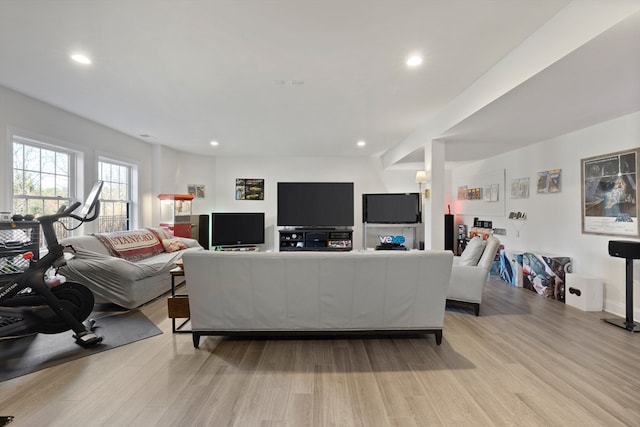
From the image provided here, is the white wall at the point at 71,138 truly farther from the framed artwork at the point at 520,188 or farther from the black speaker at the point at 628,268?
the framed artwork at the point at 520,188

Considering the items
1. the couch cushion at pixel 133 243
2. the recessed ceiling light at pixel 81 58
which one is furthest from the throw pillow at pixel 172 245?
the recessed ceiling light at pixel 81 58

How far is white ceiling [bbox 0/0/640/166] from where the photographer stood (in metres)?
2.03

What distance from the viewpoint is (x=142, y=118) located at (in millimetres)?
4383

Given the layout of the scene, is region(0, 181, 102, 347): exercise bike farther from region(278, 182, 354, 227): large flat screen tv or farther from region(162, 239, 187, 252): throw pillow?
region(278, 182, 354, 227): large flat screen tv

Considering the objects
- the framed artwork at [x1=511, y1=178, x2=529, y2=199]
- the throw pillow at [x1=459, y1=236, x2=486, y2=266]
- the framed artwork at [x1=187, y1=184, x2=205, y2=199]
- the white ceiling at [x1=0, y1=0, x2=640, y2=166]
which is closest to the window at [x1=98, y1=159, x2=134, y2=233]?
the white ceiling at [x1=0, y1=0, x2=640, y2=166]

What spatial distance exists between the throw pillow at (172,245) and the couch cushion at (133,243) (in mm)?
75

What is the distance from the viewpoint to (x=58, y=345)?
2625 millimetres

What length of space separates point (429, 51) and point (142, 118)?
3997 mm

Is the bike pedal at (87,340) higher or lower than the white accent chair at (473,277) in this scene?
lower

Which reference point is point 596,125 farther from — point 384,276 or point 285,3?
point 285,3

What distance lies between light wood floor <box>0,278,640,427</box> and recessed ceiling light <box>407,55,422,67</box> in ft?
8.30

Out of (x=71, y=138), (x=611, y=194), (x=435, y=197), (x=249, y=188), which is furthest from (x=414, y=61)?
(x=249, y=188)

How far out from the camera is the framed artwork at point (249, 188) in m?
7.19

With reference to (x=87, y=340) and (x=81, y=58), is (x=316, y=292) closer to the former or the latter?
(x=87, y=340)
